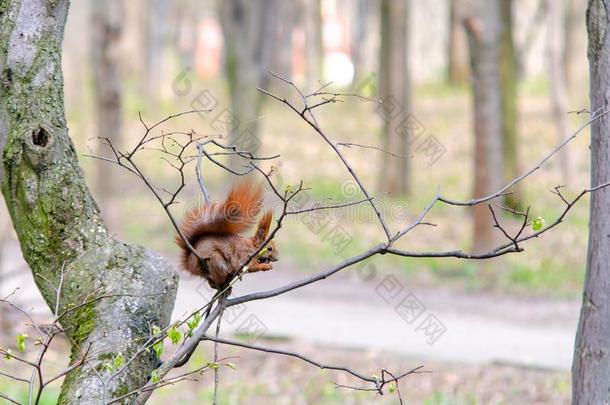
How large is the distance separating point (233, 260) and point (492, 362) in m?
5.00

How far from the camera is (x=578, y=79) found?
21.2m

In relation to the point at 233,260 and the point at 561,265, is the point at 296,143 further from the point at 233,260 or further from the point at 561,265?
the point at 233,260

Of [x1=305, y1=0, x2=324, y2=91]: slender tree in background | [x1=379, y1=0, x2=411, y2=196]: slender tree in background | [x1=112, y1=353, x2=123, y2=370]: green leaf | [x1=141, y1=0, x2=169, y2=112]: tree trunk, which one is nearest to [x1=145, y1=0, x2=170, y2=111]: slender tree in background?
[x1=141, y1=0, x2=169, y2=112]: tree trunk

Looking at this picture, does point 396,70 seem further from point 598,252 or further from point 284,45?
point 284,45

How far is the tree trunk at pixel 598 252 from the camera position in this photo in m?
3.75

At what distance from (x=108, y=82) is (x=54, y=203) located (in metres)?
8.77

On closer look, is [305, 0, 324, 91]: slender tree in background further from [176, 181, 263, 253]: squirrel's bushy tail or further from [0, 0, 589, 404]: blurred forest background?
[176, 181, 263, 253]: squirrel's bushy tail

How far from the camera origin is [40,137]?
3.23 meters

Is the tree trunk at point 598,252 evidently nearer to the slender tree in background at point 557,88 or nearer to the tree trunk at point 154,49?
the slender tree in background at point 557,88

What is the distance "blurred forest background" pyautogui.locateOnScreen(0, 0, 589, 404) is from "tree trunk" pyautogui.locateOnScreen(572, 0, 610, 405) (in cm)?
35

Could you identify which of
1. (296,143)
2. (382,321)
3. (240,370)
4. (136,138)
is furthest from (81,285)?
(136,138)

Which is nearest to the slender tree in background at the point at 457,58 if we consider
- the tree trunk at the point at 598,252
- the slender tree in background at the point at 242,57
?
the slender tree in background at the point at 242,57

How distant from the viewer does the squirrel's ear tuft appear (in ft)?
11.0

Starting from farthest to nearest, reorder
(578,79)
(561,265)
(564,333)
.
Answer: (578,79) < (561,265) < (564,333)
